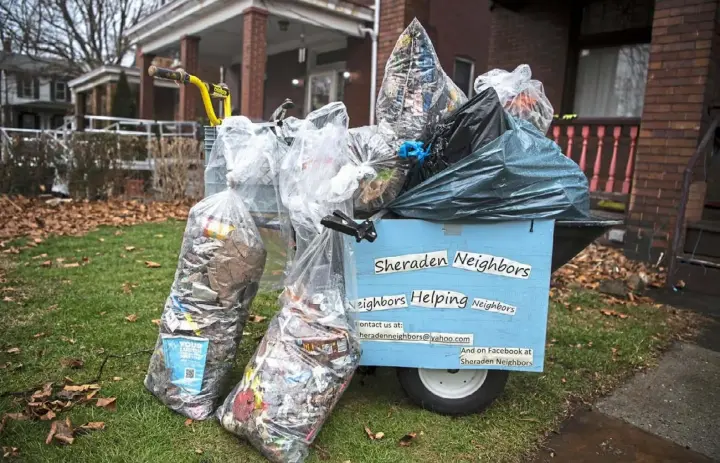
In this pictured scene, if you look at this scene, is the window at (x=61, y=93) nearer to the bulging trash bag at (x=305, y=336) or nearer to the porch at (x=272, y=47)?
the porch at (x=272, y=47)

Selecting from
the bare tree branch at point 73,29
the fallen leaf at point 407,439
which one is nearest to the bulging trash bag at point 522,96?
the fallen leaf at point 407,439

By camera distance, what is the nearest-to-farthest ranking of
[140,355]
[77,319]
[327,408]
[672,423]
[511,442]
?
1. [327,408]
2. [511,442]
3. [672,423]
4. [140,355]
5. [77,319]

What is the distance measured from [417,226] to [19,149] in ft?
28.0

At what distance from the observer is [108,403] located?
2.57 metres

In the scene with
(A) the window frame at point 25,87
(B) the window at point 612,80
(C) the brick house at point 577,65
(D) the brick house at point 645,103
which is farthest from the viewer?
(A) the window frame at point 25,87

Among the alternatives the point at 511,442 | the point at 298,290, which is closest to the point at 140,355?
the point at 298,290

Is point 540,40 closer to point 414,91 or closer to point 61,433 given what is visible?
point 414,91

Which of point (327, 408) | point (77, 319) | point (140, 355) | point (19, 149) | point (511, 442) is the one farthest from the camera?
point (19, 149)

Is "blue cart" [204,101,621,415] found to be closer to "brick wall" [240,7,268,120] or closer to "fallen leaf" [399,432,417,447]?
"fallen leaf" [399,432,417,447]

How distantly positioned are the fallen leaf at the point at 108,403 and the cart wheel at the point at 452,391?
145cm

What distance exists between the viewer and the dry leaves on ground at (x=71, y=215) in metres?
6.54

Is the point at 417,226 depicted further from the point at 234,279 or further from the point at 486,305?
the point at 234,279

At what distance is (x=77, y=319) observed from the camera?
144 inches

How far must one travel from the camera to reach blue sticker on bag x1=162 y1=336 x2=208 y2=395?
2.44 metres
